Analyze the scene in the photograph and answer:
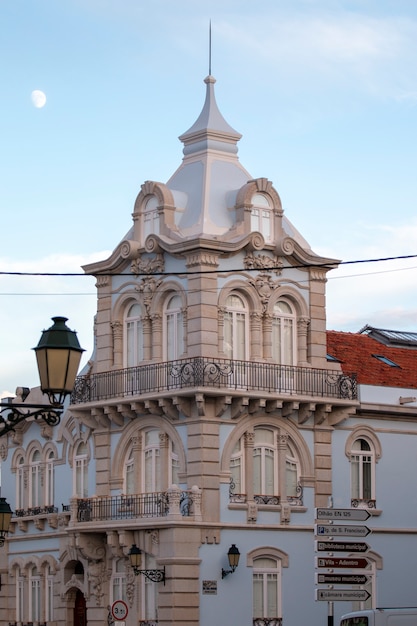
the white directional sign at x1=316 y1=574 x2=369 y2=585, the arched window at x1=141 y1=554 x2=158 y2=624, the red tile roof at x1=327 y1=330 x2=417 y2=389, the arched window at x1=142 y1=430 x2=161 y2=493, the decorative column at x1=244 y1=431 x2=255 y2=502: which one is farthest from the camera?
the red tile roof at x1=327 y1=330 x2=417 y2=389

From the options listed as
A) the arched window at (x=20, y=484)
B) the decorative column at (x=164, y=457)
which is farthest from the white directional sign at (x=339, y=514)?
the arched window at (x=20, y=484)

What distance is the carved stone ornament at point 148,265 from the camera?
3991 cm

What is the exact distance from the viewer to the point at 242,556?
3834 cm

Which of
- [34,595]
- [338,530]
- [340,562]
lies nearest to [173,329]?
[34,595]

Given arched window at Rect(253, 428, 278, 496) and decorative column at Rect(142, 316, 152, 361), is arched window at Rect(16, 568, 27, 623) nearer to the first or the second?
decorative column at Rect(142, 316, 152, 361)

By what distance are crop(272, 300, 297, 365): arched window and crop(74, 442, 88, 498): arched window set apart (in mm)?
6969

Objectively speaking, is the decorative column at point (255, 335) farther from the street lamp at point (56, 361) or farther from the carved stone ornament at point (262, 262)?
the street lamp at point (56, 361)

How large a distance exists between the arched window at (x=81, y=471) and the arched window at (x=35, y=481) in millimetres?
2901

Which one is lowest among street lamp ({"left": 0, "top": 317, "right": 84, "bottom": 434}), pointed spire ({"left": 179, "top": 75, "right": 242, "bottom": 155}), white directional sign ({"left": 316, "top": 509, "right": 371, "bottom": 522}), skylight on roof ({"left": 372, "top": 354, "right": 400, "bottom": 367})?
white directional sign ({"left": 316, "top": 509, "right": 371, "bottom": 522})

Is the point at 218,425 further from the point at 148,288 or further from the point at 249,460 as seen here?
the point at 148,288

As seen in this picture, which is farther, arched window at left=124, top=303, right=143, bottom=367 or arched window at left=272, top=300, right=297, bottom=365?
arched window at left=124, top=303, right=143, bottom=367

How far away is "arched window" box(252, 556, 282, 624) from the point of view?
38.5 meters

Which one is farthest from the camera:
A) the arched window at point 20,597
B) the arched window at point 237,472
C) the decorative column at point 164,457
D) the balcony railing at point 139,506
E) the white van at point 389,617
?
the arched window at point 20,597

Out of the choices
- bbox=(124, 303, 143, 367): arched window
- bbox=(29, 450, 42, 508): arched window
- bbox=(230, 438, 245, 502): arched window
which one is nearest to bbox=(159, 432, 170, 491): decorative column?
bbox=(230, 438, 245, 502): arched window
